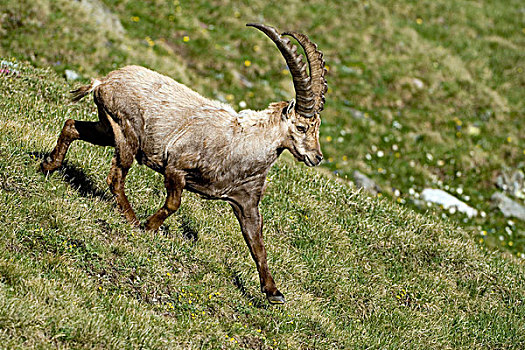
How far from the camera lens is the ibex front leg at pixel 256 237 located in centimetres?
734

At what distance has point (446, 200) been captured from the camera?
1523 centimetres

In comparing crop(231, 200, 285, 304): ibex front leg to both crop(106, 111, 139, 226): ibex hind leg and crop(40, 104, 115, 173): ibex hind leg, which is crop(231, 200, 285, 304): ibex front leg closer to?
crop(106, 111, 139, 226): ibex hind leg

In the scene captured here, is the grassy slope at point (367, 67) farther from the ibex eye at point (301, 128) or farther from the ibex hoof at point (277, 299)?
the ibex eye at point (301, 128)

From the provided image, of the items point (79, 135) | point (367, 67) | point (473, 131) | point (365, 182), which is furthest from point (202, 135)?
point (473, 131)

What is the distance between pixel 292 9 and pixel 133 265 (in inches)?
644

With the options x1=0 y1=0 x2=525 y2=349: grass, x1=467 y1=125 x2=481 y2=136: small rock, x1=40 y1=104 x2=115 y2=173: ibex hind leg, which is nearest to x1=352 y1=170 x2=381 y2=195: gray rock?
x1=0 y1=0 x2=525 y2=349: grass

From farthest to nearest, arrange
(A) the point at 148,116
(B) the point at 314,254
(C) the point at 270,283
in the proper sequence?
1. (B) the point at 314,254
2. (C) the point at 270,283
3. (A) the point at 148,116

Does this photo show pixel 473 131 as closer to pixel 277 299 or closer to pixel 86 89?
pixel 277 299

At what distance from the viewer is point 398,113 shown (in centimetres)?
1877

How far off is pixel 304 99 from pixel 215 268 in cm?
265

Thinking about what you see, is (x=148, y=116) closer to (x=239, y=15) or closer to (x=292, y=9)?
(x=239, y=15)

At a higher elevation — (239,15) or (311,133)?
(311,133)

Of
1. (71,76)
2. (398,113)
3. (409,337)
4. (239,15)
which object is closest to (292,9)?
(239,15)

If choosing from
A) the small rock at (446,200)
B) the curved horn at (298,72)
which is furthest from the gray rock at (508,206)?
the curved horn at (298,72)
